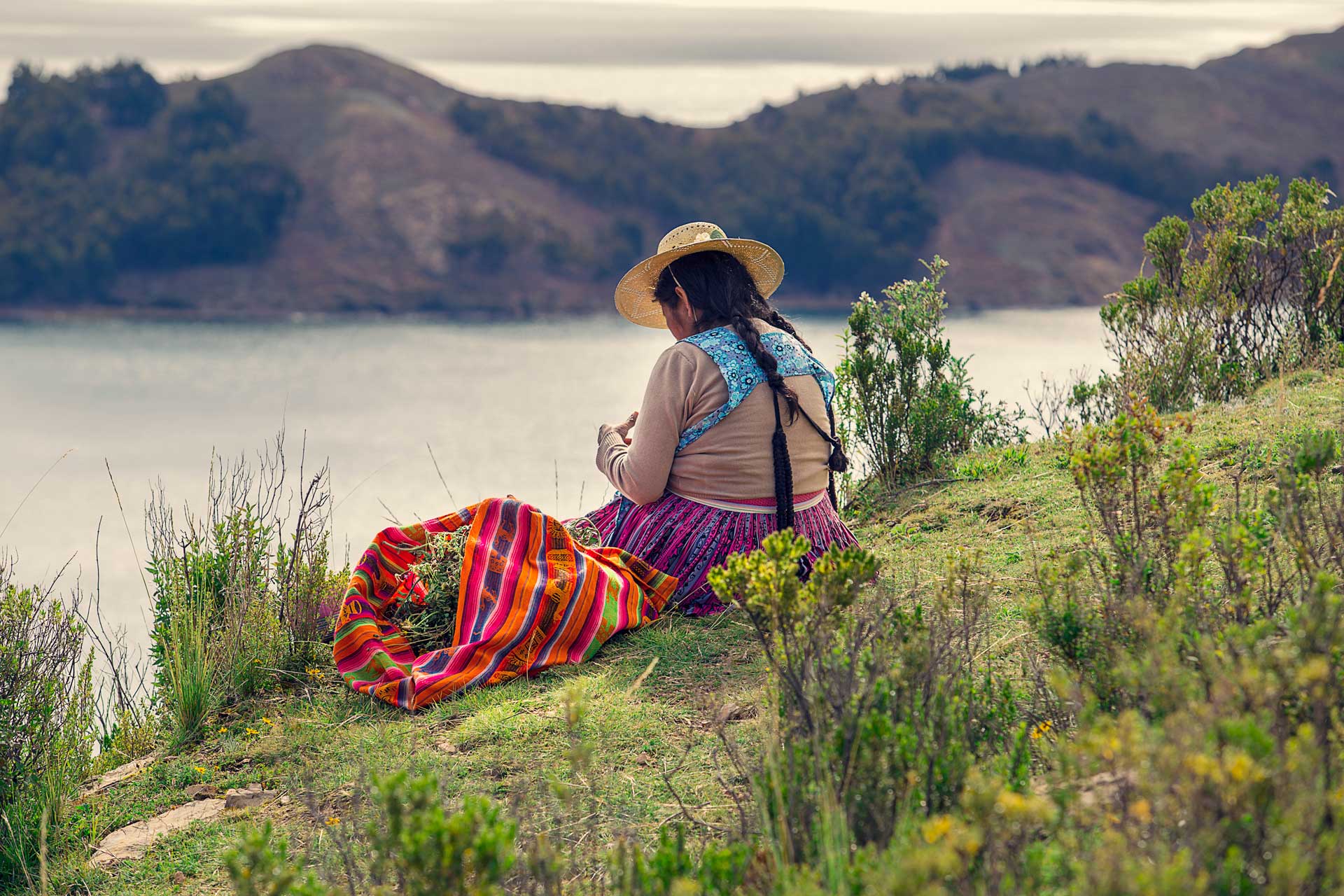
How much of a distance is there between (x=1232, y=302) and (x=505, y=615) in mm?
5297

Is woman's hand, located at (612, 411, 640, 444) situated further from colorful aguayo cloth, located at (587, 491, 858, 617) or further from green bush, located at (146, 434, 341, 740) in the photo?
green bush, located at (146, 434, 341, 740)

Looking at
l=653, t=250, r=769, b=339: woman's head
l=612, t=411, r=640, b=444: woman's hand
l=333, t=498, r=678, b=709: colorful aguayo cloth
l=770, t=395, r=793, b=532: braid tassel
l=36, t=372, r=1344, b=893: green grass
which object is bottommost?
l=36, t=372, r=1344, b=893: green grass

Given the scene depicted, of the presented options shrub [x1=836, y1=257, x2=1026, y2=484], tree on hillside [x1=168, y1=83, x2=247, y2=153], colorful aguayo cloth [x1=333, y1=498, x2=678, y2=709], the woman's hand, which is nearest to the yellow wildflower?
colorful aguayo cloth [x1=333, y1=498, x2=678, y2=709]

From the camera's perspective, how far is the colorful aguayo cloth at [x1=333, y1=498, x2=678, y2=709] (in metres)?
3.34

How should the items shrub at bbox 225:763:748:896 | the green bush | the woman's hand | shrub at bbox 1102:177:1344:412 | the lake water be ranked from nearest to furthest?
shrub at bbox 225:763:748:896 < the green bush < the woman's hand < shrub at bbox 1102:177:1344:412 < the lake water

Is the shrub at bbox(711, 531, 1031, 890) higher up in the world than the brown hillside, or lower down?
lower down

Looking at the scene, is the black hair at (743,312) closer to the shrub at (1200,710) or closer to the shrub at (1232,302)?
the shrub at (1200,710)

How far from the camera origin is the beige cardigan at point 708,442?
351cm

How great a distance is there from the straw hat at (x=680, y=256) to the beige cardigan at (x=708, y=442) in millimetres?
312

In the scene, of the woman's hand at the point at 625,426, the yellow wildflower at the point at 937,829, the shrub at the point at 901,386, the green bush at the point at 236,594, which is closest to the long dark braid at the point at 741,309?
the woman's hand at the point at 625,426

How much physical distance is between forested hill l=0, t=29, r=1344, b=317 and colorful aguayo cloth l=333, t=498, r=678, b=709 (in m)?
33.3

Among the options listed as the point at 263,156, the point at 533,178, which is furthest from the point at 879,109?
the point at 263,156

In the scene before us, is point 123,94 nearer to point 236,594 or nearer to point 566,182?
point 566,182

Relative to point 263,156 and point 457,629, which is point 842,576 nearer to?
point 457,629
